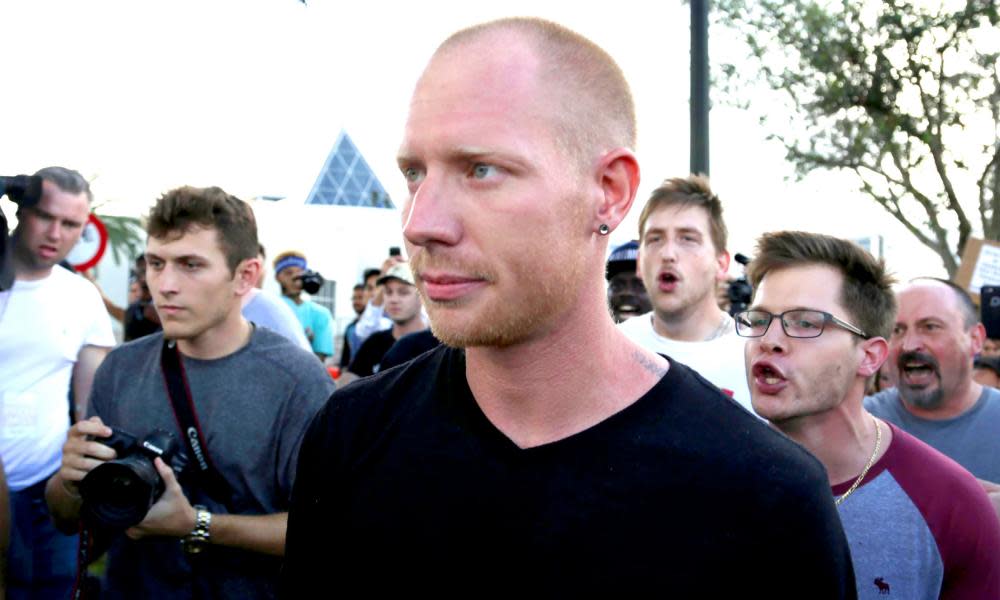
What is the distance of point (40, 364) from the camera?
4.80 m

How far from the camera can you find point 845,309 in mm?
3191

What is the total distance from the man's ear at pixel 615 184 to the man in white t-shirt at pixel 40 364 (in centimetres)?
350

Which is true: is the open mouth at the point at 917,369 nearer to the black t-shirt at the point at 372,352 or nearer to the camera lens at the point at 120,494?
the camera lens at the point at 120,494

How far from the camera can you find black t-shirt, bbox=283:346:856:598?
171cm

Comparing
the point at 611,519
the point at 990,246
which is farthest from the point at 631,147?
the point at 990,246

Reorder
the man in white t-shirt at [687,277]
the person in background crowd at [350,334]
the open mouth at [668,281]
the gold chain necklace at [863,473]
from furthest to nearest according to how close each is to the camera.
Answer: the person in background crowd at [350,334], the open mouth at [668,281], the man in white t-shirt at [687,277], the gold chain necklace at [863,473]

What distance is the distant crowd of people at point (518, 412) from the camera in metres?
1.74

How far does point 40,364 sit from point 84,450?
163 cm

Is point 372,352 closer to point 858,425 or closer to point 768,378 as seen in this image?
point 768,378

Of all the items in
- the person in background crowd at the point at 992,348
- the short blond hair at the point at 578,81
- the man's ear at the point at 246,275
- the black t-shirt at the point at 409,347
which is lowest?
the person in background crowd at the point at 992,348

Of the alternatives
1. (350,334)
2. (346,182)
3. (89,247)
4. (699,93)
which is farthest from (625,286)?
(350,334)

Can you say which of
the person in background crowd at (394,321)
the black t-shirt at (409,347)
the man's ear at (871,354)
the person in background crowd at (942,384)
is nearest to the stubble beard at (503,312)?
the man's ear at (871,354)

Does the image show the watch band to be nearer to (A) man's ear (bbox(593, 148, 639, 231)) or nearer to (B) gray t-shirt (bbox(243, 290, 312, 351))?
(B) gray t-shirt (bbox(243, 290, 312, 351))

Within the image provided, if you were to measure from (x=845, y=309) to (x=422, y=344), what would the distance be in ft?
9.31
